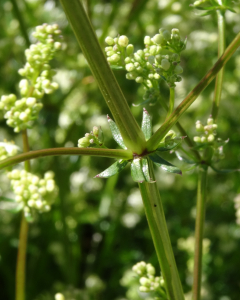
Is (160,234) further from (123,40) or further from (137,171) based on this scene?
(123,40)

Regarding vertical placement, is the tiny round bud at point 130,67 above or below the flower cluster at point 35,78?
below

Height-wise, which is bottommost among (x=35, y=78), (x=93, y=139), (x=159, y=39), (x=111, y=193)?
(x=93, y=139)

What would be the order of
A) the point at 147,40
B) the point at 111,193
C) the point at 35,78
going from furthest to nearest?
the point at 111,193, the point at 35,78, the point at 147,40

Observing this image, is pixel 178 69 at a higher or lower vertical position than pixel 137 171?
higher

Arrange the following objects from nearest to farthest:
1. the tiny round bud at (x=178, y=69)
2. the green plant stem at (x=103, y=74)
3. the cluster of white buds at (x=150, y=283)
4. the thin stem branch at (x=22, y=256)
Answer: the green plant stem at (x=103, y=74) → the tiny round bud at (x=178, y=69) → the cluster of white buds at (x=150, y=283) → the thin stem branch at (x=22, y=256)

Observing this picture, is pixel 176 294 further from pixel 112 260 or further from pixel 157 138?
pixel 112 260

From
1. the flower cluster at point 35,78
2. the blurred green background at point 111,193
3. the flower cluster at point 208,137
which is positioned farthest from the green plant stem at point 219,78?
the blurred green background at point 111,193

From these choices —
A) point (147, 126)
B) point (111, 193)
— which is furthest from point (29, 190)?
point (111, 193)

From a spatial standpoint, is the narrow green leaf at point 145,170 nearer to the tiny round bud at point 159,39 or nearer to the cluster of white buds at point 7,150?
the tiny round bud at point 159,39
